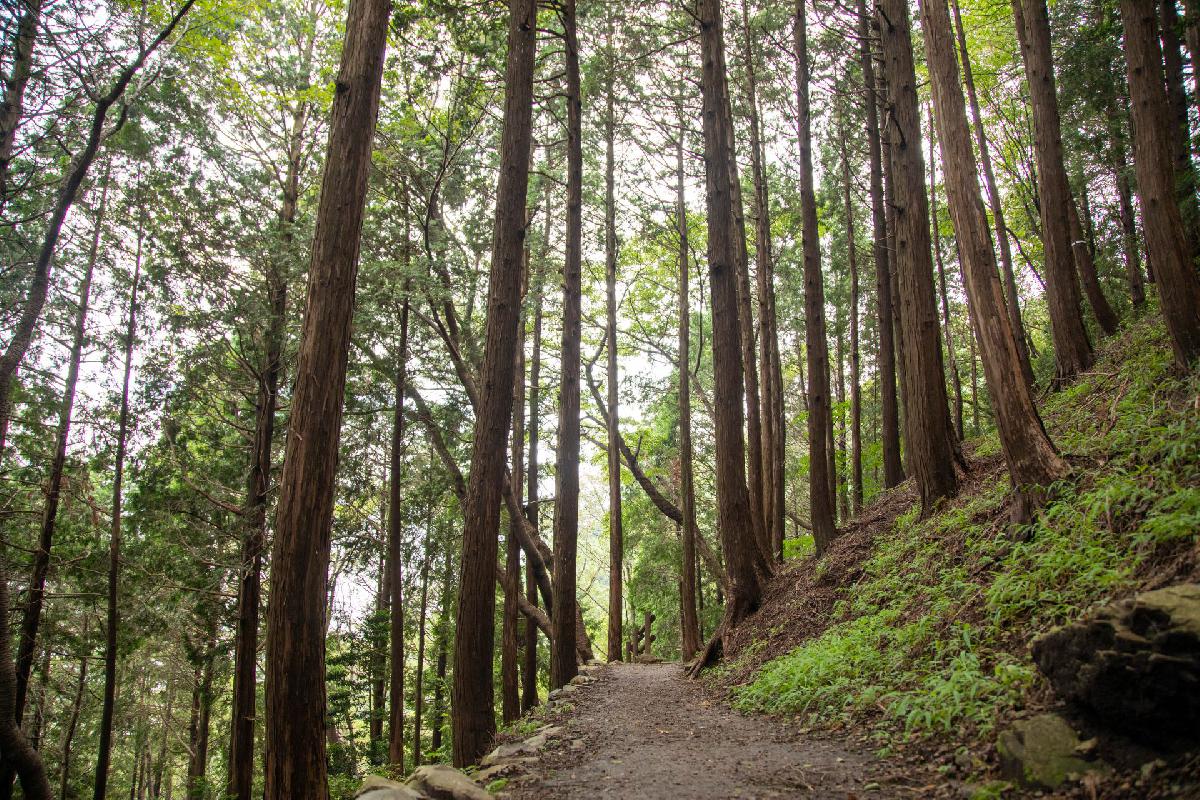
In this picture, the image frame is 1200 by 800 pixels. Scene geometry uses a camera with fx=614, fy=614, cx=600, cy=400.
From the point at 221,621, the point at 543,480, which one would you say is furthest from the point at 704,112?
the point at 221,621

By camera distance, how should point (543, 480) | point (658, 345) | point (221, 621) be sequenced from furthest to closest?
1. point (658, 345)
2. point (543, 480)
3. point (221, 621)

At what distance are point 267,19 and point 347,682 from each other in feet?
48.4

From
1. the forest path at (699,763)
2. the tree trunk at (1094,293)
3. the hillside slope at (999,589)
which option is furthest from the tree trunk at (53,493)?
the tree trunk at (1094,293)

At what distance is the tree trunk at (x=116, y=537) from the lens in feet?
40.9

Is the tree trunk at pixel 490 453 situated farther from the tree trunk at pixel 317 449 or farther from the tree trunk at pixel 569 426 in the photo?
the tree trunk at pixel 569 426

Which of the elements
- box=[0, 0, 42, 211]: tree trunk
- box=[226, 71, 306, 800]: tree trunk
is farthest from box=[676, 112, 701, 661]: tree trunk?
box=[0, 0, 42, 211]: tree trunk

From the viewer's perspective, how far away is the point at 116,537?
13.0 m

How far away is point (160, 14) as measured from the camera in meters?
9.34

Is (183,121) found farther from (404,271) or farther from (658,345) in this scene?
(658,345)

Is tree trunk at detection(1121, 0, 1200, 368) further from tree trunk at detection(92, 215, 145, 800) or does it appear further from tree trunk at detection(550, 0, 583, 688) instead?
tree trunk at detection(92, 215, 145, 800)

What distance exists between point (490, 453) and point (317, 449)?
2.01 meters

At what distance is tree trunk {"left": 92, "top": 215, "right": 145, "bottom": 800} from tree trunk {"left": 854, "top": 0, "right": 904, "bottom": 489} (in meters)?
15.0

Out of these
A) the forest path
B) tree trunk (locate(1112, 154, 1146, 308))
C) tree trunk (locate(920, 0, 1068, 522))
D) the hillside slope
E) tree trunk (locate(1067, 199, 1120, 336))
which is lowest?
the forest path

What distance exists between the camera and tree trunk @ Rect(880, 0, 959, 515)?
7.26 metres
